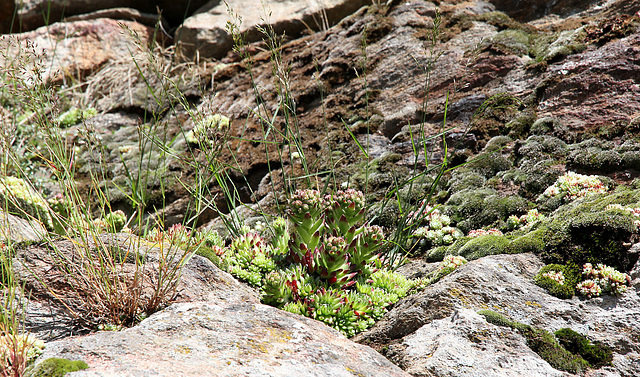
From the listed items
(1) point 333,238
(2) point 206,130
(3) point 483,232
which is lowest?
(3) point 483,232

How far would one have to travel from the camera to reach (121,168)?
7719 millimetres

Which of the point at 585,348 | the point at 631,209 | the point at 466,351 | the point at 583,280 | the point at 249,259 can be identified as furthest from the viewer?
the point at 249,259

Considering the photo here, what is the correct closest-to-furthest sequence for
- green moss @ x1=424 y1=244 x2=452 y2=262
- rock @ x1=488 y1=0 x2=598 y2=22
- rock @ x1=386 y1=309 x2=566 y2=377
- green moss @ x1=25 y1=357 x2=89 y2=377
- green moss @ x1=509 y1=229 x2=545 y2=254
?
green moss @ x1=25 y1=357 x2=89 y2=377 < rock @ x1=386 y1=309 x2=566 y2=377 < green moss @ x1=509 y1=229 x2=545 y2=254 < green moss @ x1=424 y1=244 x2=452 y2=262 < rock @ x1=488 y1=0 x2=598 y2=22

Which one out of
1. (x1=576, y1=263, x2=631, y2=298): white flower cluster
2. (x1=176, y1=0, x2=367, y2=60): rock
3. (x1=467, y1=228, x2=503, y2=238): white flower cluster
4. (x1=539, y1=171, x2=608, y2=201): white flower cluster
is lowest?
(x1=467, y1=228, x2=503, y2=238): white flower cluster

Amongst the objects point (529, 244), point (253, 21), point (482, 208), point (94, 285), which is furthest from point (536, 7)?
point (94, 285)

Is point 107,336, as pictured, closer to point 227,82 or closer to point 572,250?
point 572,250

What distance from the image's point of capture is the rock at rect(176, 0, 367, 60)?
1021 centimetres

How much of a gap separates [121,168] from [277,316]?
5.75 meters

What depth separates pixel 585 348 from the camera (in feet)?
9.71

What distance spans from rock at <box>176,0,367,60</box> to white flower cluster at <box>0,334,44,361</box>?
335 inches

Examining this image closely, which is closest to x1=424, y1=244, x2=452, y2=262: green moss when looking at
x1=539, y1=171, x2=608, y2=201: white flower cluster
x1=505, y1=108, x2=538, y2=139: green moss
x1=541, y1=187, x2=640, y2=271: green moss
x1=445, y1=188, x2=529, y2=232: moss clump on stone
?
x1=445, y1=188, x2=529, y2=232: moss clump on stone

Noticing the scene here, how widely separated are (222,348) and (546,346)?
2.06 m

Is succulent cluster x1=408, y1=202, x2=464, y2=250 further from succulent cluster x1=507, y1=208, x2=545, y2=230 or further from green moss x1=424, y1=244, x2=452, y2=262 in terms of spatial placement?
succulent cluster x1=507, y1=208, x2=545, y2=230

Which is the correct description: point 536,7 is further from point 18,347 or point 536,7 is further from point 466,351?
point 18,347
